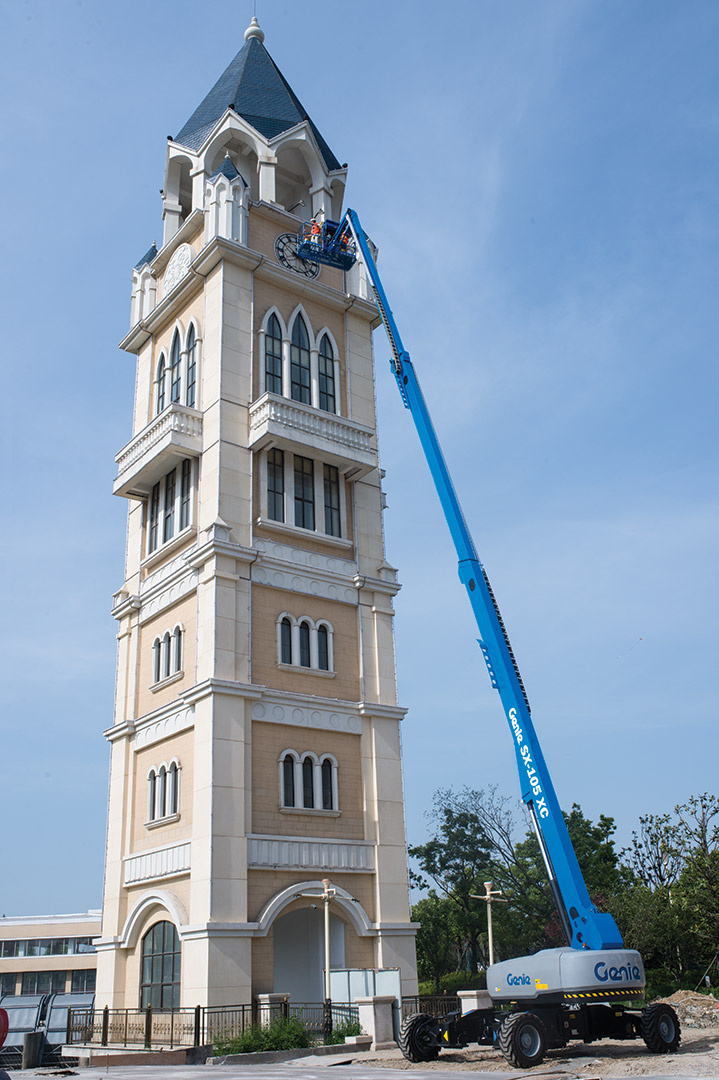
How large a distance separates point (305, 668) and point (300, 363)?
10785 mm

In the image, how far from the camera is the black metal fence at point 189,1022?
2272 centimetres

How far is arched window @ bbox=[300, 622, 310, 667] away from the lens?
95.2ft

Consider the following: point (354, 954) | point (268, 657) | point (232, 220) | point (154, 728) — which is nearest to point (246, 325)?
point (232, 220)

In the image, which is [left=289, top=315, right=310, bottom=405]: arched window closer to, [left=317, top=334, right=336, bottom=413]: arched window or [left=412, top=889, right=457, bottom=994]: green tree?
[left=317, top=334, right=336, bottom=413]: arched window

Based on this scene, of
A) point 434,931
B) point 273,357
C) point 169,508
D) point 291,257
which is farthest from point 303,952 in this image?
point 434,931

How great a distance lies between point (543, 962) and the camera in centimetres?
1708

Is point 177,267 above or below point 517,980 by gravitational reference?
above

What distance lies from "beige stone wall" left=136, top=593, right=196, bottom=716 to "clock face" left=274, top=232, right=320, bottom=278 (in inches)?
492

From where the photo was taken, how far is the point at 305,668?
2873 cm

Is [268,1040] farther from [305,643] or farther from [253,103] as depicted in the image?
[253,103]

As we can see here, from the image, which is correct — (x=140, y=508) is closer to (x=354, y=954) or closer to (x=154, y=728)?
(x=154, y=728)

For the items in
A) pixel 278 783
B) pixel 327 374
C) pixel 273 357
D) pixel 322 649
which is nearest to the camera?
pixel 278 783

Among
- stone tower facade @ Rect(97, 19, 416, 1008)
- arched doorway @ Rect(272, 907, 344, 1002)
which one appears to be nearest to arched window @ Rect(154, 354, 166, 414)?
stone tower facade @ Rect(97, 19, 416, 1008)

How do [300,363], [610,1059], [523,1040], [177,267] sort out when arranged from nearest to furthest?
[523,1040]
[610,1059]
[300,363]
[177,267]
